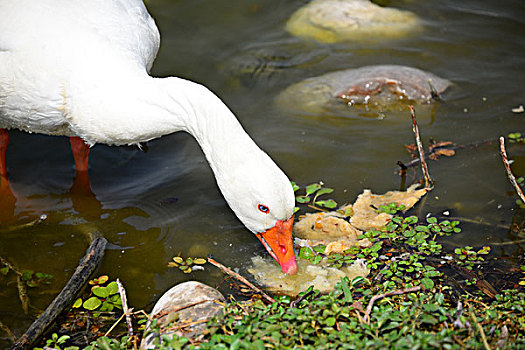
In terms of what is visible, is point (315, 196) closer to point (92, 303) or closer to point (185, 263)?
point (185, 263)

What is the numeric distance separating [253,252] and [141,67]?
1.74 meters

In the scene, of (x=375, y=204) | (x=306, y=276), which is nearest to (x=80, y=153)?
(x=306, y=276)

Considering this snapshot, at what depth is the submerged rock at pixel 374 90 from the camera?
6598 millimetres

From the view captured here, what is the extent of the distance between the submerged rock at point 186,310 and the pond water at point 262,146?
778 mm

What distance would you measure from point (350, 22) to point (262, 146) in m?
2.92

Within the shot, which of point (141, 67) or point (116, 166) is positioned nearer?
point (141, 67)

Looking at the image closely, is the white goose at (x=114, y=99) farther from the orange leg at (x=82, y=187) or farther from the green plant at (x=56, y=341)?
the green plant at (x=56, y=341)

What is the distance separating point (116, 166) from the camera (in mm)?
6035

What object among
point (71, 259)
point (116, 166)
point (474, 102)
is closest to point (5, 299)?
point (71, 259)

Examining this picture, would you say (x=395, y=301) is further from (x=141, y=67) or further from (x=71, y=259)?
(x=71, y=259)


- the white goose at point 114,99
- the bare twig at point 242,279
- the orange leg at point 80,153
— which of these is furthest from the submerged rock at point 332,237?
the orange leg at point 80,153

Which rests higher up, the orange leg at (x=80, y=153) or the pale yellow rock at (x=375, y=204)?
the orange leg at (x=80, y=153)

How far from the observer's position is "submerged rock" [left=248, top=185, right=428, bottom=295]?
172 inches

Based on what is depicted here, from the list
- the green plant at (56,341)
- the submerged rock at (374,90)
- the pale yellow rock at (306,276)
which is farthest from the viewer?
the submerged rock at (374,90)
